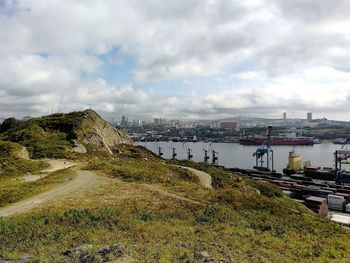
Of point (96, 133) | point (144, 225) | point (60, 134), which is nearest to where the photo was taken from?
point (144, 225)

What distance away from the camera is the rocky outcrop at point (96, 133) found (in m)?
49.7

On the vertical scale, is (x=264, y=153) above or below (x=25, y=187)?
below

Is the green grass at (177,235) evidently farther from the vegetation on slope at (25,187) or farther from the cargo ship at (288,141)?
the cargo ship at (288,141)

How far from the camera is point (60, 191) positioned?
1903 cm

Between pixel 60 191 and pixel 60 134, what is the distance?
1216 inches

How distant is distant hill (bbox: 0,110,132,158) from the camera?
37.9 meters

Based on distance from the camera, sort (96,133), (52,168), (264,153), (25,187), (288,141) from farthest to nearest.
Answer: (288,141) < (264,153) < (96,133) < (52,168) < (25,187)

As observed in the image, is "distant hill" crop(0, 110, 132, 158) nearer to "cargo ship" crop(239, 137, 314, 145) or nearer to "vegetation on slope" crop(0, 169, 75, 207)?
"vegetation on slope" crop(0, 169, 75, 207)

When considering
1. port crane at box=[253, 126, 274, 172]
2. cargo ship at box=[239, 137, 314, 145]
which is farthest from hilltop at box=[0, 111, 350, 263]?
cargo ship at box=[239, 137, 314, 145]

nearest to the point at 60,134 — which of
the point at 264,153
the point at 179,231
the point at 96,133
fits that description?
the point at 96,133

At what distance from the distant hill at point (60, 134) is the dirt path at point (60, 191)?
13.6 m

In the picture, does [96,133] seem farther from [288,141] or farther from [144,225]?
[288,141]

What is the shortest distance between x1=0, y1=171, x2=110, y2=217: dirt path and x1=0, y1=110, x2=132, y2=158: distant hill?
44.5 ft

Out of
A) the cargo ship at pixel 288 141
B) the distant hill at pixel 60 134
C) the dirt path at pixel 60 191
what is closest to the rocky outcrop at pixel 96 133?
the distant hill at pixel 60 134
